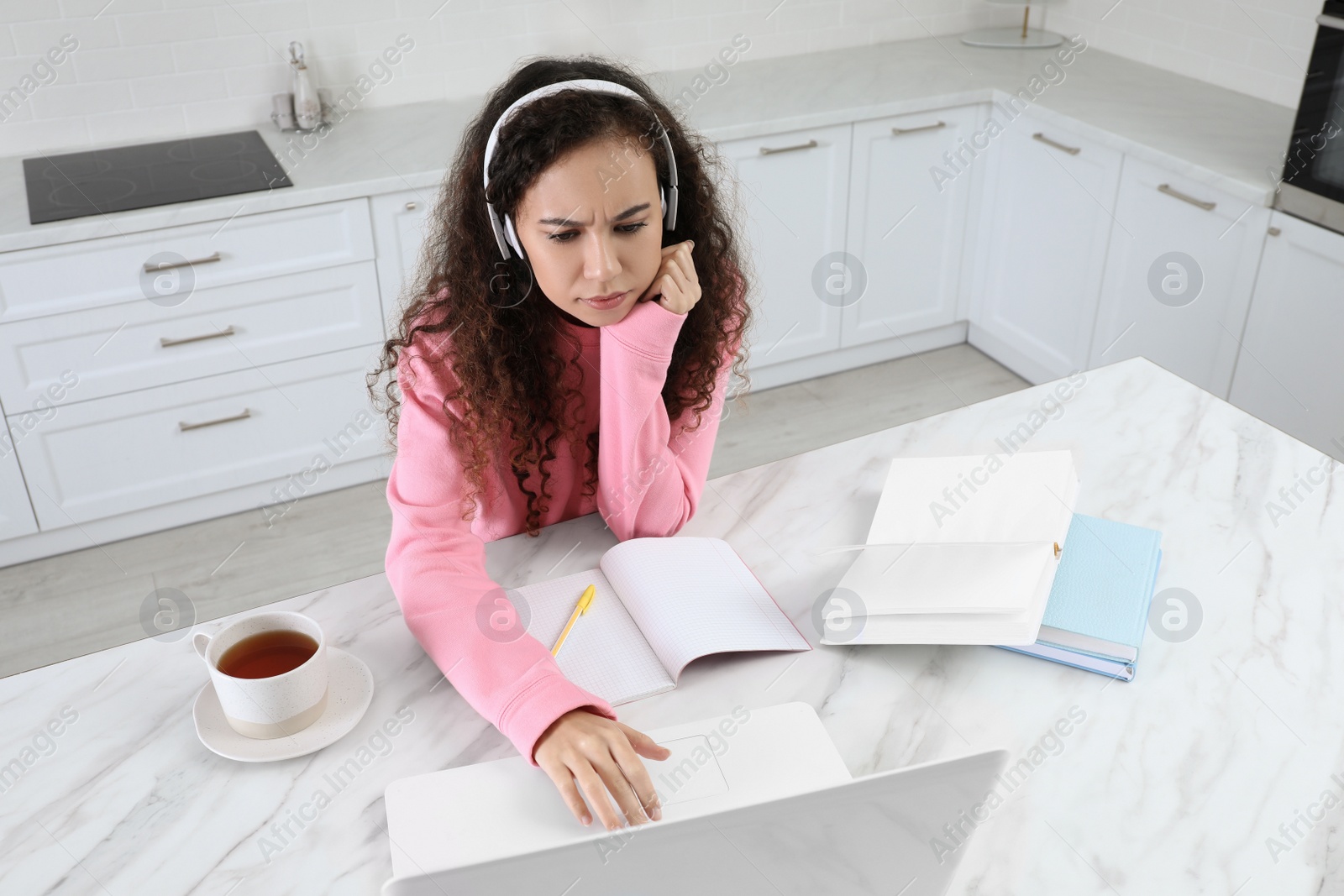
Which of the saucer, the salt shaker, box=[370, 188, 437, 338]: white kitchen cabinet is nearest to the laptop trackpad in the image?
the saucer

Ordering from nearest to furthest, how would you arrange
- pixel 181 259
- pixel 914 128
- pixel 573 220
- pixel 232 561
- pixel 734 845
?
pixel 734 845, pixel 573 220, pixel 181 259, pixel 232 561, pixel 914 128

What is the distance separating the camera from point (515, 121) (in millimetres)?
1135

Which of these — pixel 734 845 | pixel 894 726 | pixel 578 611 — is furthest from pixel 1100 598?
pixel 734 845

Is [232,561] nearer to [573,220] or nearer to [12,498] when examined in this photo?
[12,498]

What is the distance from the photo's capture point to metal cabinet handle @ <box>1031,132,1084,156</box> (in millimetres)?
2869

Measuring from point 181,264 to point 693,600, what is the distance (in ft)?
5.78

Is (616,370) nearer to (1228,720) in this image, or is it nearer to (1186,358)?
(1228,720)

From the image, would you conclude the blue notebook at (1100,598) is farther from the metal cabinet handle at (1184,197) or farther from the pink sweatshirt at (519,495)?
the metal cabinet handle at (1184,197)

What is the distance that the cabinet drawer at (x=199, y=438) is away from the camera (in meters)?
2.52

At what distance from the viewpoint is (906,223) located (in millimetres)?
3193

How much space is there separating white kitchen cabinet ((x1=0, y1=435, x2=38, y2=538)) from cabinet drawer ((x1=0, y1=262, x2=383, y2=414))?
0.32 feet

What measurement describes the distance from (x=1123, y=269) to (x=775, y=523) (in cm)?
194

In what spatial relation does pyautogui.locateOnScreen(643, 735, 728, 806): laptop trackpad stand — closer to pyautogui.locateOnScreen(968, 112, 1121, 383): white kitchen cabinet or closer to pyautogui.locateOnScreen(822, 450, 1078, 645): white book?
pyautogui.locateOnScreen(822, 450, 1078, 645): white book

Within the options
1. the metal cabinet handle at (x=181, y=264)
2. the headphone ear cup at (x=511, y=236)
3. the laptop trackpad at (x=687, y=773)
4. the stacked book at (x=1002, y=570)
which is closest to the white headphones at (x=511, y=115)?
the headphone ear cup at (x=511, y=236)
